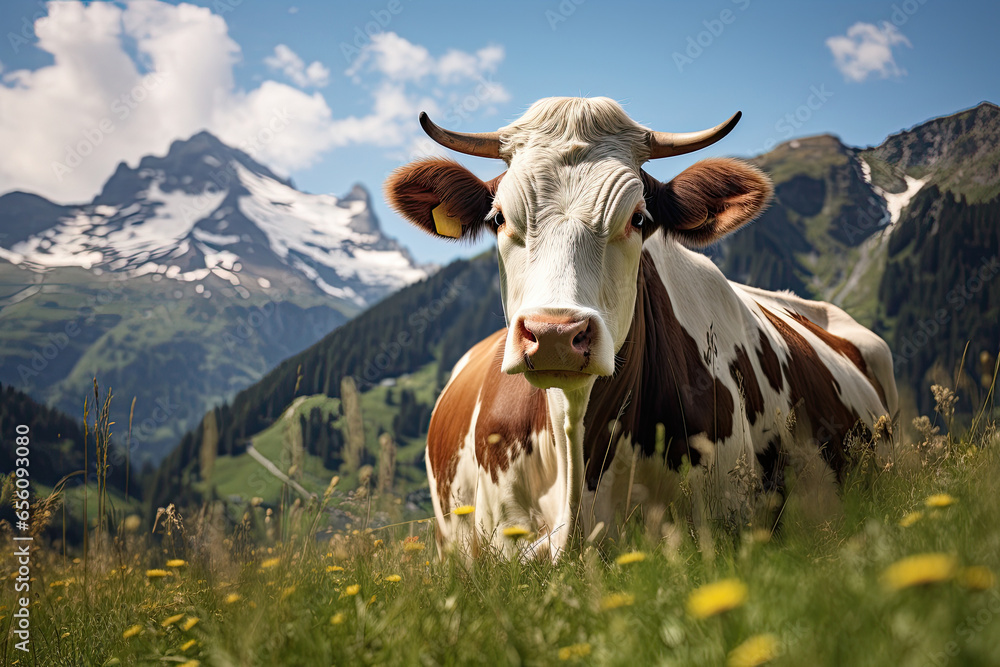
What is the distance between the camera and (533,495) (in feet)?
14.1

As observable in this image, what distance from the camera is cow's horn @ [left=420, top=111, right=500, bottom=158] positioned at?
431 cm

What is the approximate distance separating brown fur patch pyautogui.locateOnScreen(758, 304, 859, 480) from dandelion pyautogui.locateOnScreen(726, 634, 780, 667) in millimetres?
4373

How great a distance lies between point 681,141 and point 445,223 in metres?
1.72

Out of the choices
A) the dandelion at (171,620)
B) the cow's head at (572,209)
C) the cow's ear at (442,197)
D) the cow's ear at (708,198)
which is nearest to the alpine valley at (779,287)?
the cow's ear at (442,197)

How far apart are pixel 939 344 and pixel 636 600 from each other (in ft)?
486

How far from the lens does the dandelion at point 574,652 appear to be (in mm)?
1656

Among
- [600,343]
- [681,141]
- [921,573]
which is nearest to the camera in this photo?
[921,573]

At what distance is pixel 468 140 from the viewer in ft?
14.2

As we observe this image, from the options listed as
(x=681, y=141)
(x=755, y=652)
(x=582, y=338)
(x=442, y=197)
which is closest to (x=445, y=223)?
(x=442, y=197)

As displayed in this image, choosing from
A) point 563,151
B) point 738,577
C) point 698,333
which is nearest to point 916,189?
point 698,333

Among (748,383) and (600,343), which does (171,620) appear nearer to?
(600,343)

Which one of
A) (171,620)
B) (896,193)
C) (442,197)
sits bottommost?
(171,620)

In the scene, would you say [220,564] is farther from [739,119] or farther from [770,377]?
[770,377]

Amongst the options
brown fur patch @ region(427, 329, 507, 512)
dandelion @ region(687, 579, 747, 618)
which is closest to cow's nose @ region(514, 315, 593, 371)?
dandelion @ region(687, 579, 747, 618)
